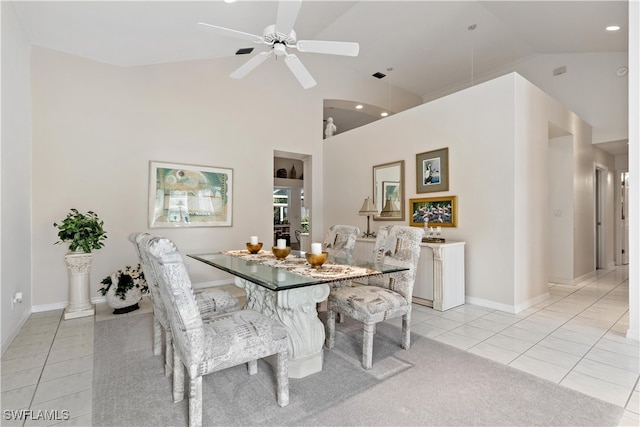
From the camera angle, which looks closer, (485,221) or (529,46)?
(485,221)

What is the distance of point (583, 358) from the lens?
2.39 meters

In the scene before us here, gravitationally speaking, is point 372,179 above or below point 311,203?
above

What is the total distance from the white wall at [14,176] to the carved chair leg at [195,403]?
216 centimetres

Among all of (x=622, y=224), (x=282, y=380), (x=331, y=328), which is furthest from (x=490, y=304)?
(x=622, y=224)

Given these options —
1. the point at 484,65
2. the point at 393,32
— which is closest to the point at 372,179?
the point at 393,32

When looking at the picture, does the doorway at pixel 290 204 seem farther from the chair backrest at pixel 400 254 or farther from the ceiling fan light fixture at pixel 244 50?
the chair backrest at pixel 400 254

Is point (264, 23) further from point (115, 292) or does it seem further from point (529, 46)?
point (529, 46)

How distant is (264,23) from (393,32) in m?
2.26

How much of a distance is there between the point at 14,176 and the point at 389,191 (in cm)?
452

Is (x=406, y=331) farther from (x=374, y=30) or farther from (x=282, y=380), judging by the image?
(x=374, y=30)

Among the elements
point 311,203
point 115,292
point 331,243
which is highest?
point 311,203

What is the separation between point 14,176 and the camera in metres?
2.93

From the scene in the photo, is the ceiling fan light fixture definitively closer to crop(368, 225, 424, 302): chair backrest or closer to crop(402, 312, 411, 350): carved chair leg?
crop(368, 225, 424, 302): chair backrest

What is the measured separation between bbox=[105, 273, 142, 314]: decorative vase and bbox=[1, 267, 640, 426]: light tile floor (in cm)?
12
